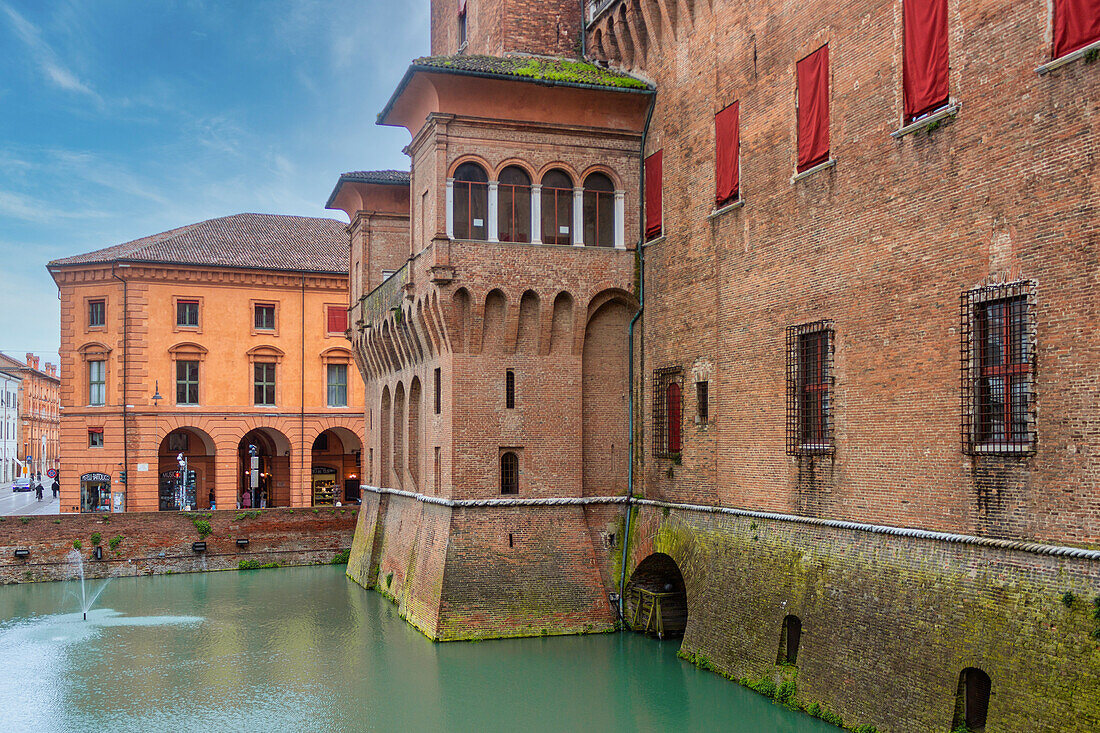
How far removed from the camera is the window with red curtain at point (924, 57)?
591 inches

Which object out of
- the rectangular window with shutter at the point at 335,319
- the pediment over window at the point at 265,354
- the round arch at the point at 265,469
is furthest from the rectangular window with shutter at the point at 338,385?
the round arch at the point at 265,469

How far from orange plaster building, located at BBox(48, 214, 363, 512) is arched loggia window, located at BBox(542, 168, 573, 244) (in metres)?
24.1

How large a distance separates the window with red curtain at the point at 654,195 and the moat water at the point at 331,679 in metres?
9.28

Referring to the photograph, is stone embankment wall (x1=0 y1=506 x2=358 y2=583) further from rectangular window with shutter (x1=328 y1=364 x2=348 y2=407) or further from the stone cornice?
the stone cornice

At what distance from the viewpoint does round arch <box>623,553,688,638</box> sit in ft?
74.7

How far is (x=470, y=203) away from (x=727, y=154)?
6248 mm

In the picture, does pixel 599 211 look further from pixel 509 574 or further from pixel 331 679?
pixel 331 679

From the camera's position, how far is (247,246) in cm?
4700

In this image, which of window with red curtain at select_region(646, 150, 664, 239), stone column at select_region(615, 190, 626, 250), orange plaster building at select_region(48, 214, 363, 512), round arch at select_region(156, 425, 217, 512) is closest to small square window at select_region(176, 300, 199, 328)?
orange plaster building at select_region(48, 214, 363, 512)

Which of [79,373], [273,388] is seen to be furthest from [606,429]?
[79,373]

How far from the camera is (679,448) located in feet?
74.0

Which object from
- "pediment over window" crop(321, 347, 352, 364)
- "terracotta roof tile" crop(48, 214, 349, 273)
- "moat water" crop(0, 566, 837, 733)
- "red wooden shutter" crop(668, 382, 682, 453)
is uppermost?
"terracotta roof tile" crop(48, 214, 349, 273)

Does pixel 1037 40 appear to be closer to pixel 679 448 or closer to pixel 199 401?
pixel 679 448

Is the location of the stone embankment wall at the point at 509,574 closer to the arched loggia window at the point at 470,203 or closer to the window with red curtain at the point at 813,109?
the arched loggia window at the point at 470,203
